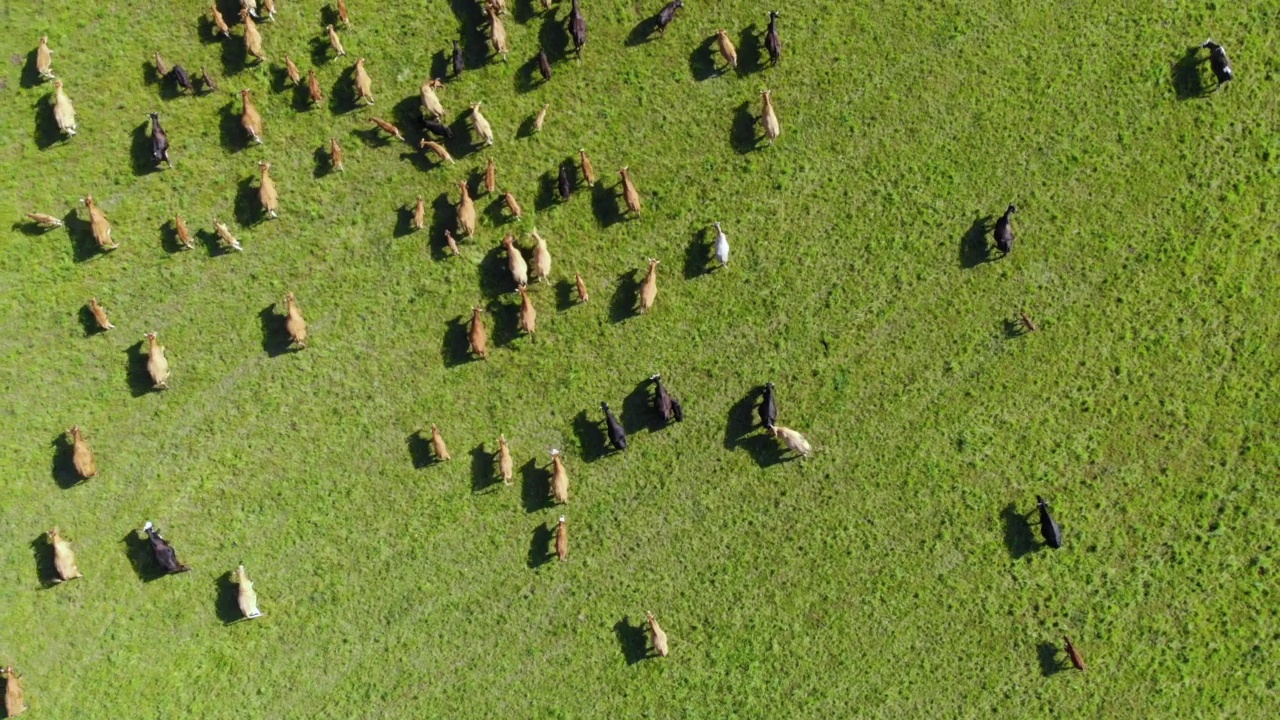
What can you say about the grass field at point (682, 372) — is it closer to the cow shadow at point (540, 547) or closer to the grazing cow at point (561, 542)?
the cow shadow at point (540, 547)

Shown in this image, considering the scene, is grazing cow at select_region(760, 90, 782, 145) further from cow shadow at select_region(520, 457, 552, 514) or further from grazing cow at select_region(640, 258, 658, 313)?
cow shadow at select_region(520, 457, 552, 514)

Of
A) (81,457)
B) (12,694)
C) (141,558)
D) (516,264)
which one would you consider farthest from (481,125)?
(12,694)

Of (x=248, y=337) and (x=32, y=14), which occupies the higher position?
(x=32, y=14)

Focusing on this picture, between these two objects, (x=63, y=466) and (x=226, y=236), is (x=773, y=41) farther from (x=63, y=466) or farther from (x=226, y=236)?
(x=63, y=466)

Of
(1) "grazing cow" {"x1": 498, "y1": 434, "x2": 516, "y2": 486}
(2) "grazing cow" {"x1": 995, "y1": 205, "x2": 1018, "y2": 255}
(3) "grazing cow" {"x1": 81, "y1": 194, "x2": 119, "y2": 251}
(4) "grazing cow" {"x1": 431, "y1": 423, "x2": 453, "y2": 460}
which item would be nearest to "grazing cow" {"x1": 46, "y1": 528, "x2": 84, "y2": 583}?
(3) "grazing cow" {"x1": 81, "y1": 194, "x2": 119, "y2": 251}

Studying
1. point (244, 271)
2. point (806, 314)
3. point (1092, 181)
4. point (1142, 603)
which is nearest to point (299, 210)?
point (244, 271)

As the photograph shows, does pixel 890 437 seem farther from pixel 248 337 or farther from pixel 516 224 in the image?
pixel 248 337

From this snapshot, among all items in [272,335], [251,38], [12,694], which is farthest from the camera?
[272,335]
